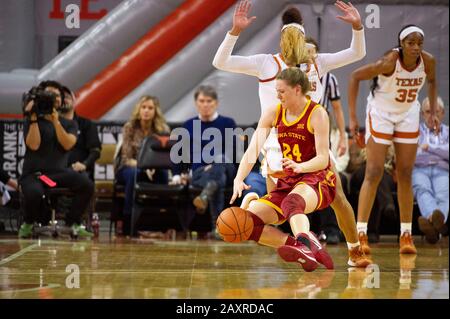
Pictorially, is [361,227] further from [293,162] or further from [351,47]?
[293,162]

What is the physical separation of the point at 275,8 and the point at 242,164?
2.74 meters

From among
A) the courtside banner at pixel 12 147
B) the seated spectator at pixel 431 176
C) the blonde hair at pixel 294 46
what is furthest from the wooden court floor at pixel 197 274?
the courtside banner at pixel 12 147

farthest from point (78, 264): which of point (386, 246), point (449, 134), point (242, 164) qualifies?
point (449, 134)

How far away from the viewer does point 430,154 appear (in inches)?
306

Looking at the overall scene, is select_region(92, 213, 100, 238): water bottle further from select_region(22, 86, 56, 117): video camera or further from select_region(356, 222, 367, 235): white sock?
select_region(356, 222, 367, 235): white sock

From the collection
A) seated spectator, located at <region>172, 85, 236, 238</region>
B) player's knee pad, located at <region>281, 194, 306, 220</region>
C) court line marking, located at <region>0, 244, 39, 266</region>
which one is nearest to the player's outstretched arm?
player's knee pad, located at <region>281, 194, 306, 220</region>

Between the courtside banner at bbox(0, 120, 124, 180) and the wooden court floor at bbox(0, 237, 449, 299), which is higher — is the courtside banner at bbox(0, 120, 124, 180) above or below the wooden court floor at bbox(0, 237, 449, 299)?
above

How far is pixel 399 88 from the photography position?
6.05 metres

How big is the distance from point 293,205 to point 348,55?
115cm

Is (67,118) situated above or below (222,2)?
below

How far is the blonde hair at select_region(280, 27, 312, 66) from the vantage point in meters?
4.85

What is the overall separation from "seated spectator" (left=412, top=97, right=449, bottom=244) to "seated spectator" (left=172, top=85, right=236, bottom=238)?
159cm
